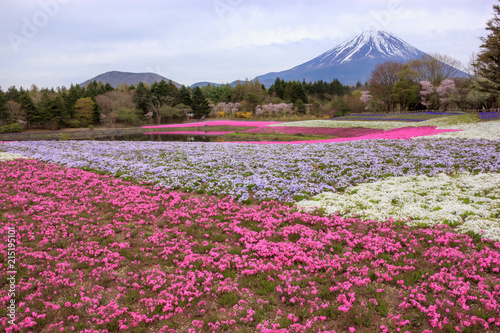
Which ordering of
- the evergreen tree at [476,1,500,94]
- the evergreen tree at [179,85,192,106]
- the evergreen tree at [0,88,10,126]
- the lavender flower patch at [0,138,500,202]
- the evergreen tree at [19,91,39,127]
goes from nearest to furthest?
the lavender flower patch at [0,138,500,202] → the evergreen tree at [476,1,500,94] → the evergreen tree at [0,88,10,126] → the evergreen tree at [19,91,39,127] → the evergreen tree at [179,85,192,106]

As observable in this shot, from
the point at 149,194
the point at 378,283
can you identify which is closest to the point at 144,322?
the point at 378,283

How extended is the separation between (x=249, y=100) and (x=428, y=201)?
99040mm

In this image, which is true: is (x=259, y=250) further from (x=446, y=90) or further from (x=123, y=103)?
(x=123, y=103)

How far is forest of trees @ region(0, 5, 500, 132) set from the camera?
68.8 m

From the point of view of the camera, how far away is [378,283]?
6.59 meters

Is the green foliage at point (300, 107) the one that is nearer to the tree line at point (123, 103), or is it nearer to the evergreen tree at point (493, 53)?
the tree line at point (123, 103)

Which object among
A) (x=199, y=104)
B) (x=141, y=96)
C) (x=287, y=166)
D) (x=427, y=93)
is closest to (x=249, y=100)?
(x=199, y=104)

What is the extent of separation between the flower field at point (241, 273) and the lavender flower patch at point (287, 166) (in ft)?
8.92

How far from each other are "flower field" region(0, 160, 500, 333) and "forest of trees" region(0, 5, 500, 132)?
175ft

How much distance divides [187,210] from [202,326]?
6341 millimetres

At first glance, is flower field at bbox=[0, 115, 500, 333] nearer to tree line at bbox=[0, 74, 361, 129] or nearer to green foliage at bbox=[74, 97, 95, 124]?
tree line at bbox=[0, 74, 361, 129]

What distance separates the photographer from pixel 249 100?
106188 mm

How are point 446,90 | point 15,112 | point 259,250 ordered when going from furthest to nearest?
1. point 446,90
2. point 15,112
3. point 259,250

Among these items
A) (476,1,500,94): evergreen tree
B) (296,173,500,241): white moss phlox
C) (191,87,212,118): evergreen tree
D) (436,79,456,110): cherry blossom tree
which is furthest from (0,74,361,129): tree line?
(296,173,500,241): white moss phlox
